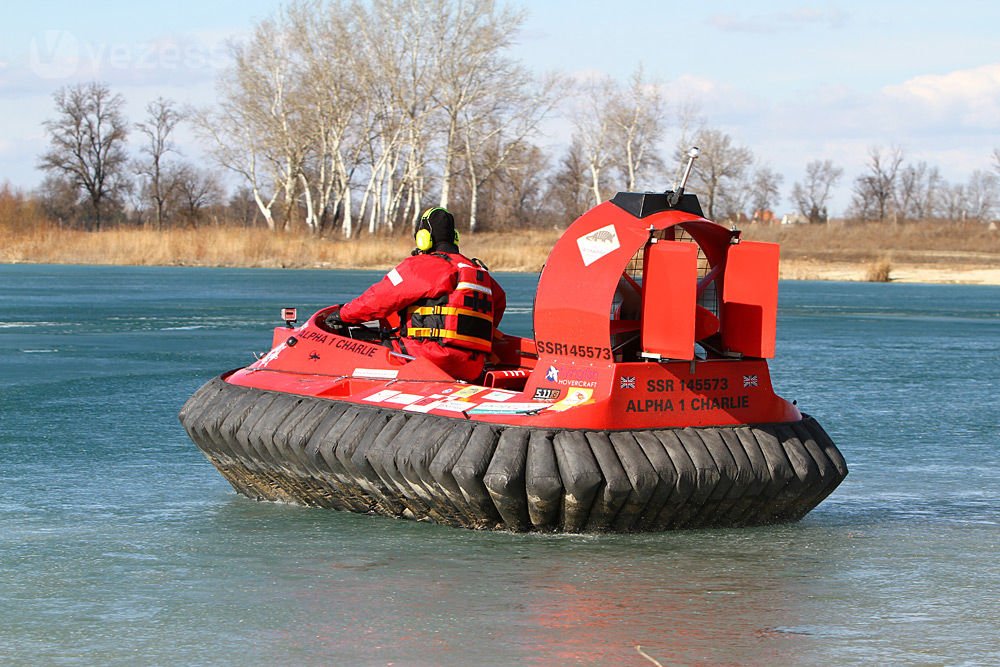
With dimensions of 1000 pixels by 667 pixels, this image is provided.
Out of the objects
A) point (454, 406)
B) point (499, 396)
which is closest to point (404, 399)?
point (454, 406)

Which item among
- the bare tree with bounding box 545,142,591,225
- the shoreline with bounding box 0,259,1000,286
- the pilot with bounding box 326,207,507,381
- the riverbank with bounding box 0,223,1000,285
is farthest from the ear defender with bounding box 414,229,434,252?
the bare tree with bounding box 545,142,591,225

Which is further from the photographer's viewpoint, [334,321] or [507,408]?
[334,321]

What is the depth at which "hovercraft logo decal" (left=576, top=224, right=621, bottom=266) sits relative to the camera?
5.93m

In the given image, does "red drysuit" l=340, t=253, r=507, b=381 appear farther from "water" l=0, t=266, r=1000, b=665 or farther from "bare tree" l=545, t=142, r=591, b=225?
"bare tree" l=545, t=142, r=591, b=225

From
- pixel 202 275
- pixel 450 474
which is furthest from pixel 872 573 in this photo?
pixel 202 275

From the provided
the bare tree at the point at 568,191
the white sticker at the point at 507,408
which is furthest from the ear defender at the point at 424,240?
the bare tree at the point at 568,191

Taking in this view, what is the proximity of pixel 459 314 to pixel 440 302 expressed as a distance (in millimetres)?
103

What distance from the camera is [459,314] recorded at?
22.0ft

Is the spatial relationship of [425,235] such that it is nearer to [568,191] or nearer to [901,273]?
[901,273]

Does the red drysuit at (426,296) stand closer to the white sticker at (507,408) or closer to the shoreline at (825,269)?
the white sticker at (507,408)

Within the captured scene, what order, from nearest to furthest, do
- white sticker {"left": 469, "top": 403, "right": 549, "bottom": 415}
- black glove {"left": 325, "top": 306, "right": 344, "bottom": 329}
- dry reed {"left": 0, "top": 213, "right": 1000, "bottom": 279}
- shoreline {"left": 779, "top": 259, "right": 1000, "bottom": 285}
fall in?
1. white sticker {"left": 469, "top": 403, "right": 549, "bottom": 415}
2. black glove {"left": 325, "top": 306, "right": 344, "bottom": 329}
3. dry reed {"left": 0, "top": 213, "right": 1000, "bottom": 279}
4. shoreline {"left": 779, "top": 259, "right": 1000, "bottom": 285}

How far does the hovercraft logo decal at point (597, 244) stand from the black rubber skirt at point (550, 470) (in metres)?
0.73

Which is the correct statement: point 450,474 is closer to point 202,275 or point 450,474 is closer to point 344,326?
point 344,326

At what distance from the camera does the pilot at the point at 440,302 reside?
668 cm
